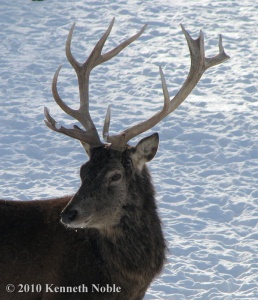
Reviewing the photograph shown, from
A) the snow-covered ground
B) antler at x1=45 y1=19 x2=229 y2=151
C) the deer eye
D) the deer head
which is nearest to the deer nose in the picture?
the deer head

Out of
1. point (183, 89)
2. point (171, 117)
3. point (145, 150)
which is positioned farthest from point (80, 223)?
point (171, 117)

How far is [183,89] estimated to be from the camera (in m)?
7.49

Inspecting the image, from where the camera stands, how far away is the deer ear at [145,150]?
7.10 metres

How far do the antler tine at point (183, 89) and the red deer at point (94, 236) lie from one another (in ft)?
0.04

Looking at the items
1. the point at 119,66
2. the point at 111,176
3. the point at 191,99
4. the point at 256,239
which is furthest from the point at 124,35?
the point at 111,176

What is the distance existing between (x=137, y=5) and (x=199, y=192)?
7.67 m

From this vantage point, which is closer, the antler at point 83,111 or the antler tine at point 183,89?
the antler tine at point 183,89

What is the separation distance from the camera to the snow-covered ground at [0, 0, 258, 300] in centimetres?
953

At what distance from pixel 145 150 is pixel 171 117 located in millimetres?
6024

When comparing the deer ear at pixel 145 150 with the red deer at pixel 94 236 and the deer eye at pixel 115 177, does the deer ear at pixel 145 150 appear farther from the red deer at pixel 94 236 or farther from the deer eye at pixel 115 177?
the deer eye at pixel 115 177

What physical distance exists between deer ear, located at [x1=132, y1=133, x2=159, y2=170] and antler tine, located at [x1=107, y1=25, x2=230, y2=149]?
0.38ft

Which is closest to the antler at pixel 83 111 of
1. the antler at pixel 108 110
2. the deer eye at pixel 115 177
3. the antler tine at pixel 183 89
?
the antler at pixel 108 110

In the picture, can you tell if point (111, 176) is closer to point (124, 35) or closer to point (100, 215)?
point (100, 215)

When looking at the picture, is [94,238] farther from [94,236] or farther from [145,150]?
[145,150]
